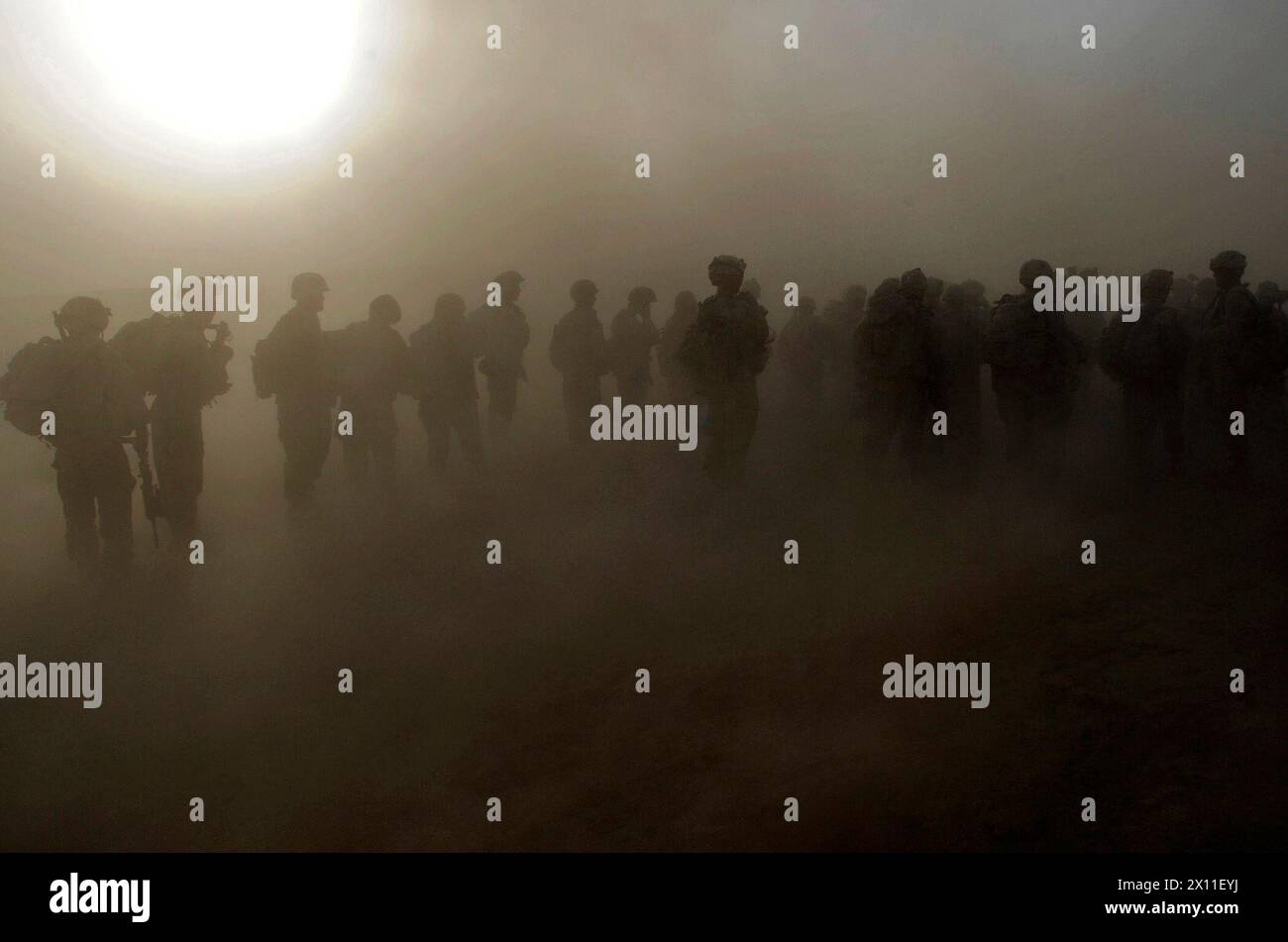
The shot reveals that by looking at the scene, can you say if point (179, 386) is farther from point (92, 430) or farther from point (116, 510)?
point (116, 510)

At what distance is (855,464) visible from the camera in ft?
11.8

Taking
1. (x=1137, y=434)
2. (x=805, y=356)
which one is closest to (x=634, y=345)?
(x=805, y=356)

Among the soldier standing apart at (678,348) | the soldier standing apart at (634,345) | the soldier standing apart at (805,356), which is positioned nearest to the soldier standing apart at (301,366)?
the soldier standing apart at (634,345)

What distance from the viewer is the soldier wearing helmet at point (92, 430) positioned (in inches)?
140

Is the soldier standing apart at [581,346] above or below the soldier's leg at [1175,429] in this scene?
above

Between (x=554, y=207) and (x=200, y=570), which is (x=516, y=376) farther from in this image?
(x=200, y=570)

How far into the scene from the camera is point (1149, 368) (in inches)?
140

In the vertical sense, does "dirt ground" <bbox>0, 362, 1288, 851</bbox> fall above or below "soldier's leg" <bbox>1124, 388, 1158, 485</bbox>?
below

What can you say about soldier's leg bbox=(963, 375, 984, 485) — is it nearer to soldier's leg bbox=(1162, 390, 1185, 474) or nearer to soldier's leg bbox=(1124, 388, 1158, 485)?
soldier's leg bbox=(1124, 388, 1158, 485)

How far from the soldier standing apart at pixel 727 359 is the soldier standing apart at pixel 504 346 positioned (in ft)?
1.88

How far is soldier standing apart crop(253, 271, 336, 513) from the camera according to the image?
11.7 feet

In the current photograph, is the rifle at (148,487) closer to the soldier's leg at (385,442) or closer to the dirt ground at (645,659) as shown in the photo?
the dirt ground at (645,659)

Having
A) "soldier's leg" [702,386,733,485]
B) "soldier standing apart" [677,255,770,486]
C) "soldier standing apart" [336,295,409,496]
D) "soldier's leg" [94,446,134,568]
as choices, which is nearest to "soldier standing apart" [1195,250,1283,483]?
"soldier standing apart" [677,255,770,486]
